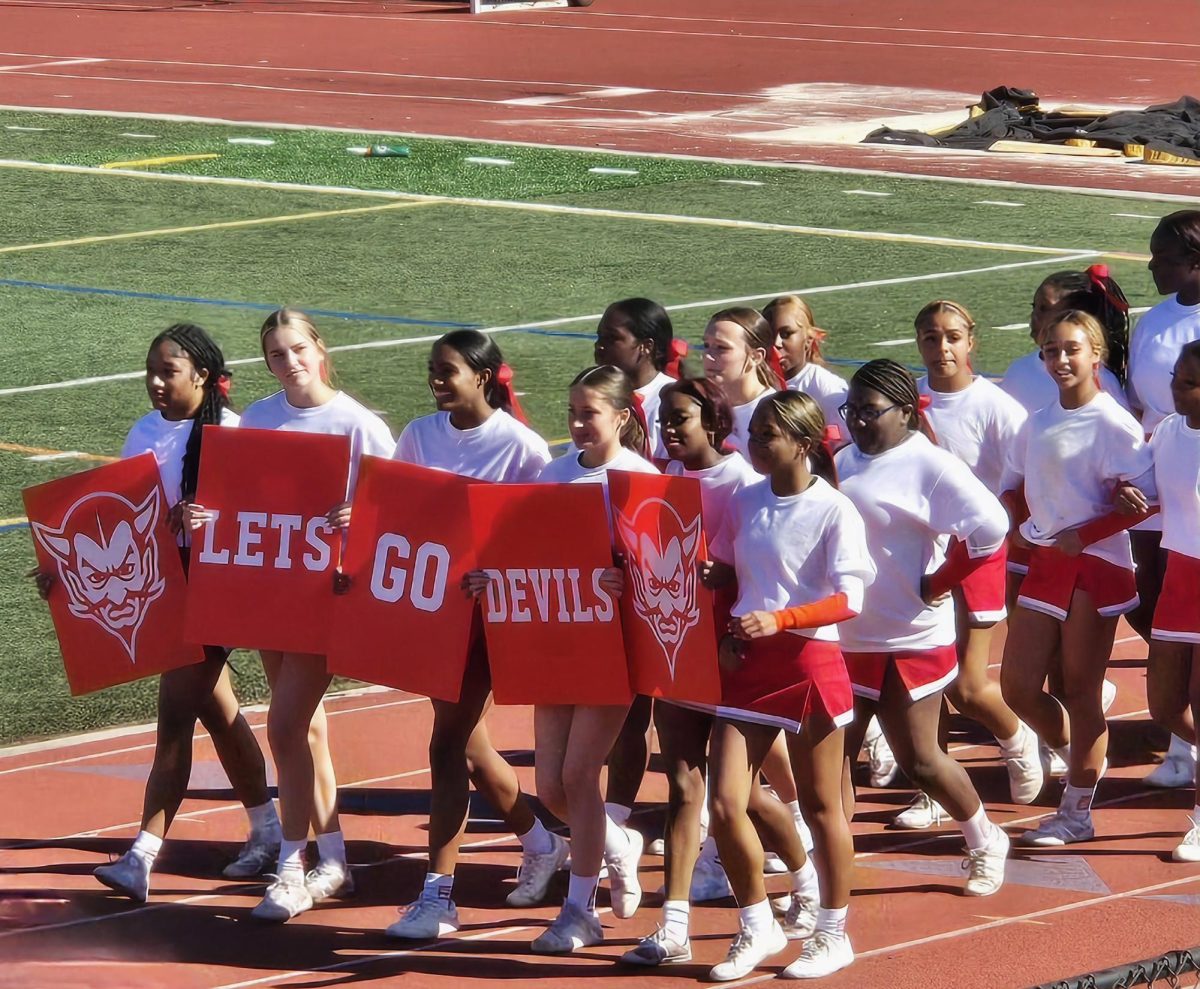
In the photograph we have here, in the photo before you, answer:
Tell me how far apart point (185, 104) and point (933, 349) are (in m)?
25.0

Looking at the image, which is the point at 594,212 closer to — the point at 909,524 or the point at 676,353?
the point at 676,353

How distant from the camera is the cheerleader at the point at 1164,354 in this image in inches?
307

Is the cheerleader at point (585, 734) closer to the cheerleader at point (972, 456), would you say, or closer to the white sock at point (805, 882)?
the white sock at point (805, 882)

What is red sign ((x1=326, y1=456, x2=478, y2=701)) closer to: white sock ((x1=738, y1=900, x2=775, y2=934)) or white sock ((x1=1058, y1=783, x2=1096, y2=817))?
white sock ((x1=738, y1=900, x2=775, y2=934))

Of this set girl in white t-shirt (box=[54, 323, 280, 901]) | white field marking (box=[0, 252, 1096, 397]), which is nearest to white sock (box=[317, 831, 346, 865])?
girl in white t-shirt (box=[54, 323, 280, 901])

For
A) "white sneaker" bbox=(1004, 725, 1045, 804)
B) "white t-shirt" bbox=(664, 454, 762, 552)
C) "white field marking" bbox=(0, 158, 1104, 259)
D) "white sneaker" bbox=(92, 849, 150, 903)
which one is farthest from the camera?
"white field marking" bbox=(0, 158, 1104, 259)

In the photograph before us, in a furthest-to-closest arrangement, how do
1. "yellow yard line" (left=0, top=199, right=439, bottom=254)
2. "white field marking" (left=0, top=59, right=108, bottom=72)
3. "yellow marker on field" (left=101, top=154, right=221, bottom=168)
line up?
"white field marking" (left=0, top=59, right=108, bottom=72) < "yellow marker on field" (left=101, top=154, right=221, bottom=168) < "yellow yard line" (left=0, top=199, right=439, bottom=254)

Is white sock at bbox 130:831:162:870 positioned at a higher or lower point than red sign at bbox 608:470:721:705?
lower

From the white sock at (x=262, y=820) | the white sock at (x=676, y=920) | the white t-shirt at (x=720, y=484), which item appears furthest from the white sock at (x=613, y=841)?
the white sock at (x=262, y=820)

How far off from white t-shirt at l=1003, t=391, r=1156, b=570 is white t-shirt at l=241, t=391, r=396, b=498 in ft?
6.97

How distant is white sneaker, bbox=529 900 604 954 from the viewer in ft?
20.8

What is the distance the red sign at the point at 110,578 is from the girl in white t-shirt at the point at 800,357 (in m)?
2.39

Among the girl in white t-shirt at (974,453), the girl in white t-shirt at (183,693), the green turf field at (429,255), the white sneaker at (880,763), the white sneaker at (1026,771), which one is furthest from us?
the green turf field at (429,255)

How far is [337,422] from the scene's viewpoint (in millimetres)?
6918
